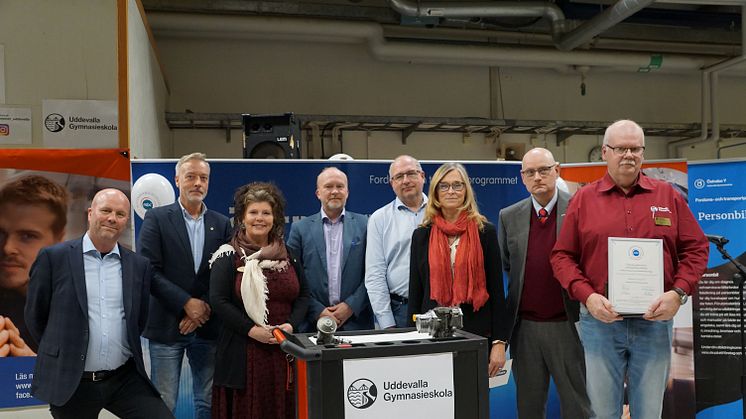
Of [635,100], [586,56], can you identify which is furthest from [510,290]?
[635,100]

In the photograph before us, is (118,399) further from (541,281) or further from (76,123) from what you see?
(76,123)

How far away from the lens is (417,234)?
3.08 metres

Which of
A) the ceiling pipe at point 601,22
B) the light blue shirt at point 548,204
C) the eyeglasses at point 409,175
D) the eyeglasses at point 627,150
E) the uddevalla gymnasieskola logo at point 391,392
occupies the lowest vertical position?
the uddevalla gymnasieskola logo at point 391,392

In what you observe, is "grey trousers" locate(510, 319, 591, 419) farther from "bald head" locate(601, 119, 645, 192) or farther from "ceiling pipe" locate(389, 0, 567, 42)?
"ceiling pipe" locate(389, 0, 567, 42)

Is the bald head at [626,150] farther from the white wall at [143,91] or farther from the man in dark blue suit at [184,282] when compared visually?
the white wall at [143,91]

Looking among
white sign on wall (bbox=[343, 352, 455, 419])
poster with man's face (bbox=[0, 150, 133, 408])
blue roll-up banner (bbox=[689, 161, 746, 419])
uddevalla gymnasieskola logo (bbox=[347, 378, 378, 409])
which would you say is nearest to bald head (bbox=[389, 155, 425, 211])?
white sign on wall (bbox=[343, 352, 455, 419])

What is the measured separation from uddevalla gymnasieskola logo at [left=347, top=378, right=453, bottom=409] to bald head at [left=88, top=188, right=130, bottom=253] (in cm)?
137

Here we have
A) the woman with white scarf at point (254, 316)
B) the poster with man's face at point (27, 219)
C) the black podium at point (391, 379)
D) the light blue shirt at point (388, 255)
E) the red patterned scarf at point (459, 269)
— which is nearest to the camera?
the black podium at point (391, 379)

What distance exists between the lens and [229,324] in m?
2.85

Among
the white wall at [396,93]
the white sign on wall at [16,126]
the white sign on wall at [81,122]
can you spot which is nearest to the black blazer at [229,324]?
the white sign on wall at [81,122]

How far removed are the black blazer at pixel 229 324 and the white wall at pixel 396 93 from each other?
5174 millimetres

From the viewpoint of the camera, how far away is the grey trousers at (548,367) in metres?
3.08

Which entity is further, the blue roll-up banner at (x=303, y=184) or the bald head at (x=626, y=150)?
the blue roll-up banner at (x=303, y=184)

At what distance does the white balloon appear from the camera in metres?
3.86
